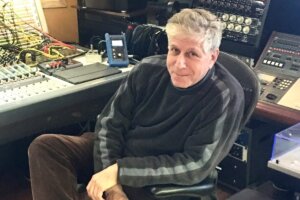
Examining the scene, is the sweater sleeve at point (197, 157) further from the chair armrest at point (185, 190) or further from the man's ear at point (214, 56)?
the man's ear at point (214, 56)

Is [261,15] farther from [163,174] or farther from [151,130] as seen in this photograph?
[163,174]

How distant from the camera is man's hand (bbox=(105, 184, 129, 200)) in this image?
5.27ft

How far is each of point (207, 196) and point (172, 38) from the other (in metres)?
0.59

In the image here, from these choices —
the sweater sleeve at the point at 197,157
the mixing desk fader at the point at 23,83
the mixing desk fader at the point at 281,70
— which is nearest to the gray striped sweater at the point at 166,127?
the sweater sleeve at the point at 197,157

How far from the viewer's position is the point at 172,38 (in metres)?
1.59

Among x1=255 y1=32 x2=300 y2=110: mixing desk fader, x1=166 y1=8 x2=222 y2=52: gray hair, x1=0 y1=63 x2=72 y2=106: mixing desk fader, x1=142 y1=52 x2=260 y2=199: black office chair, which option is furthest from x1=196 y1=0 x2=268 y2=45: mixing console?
x1=0 y1=63 x2=72 y2=106: mixing desk fader

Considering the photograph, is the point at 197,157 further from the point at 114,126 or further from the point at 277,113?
the point at 277,113

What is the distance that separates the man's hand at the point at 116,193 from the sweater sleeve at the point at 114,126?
0.11 meters

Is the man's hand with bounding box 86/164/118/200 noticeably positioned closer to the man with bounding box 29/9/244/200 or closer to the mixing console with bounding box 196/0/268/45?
the man with bounding box 29/9/244/200

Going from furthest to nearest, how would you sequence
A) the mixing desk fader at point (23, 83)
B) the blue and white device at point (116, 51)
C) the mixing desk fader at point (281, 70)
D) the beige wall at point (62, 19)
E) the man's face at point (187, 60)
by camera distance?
1. the beige wall at point (62, 19)
2. the blue and white device at point (116, 51)
3. the mixing desk fader at point (281, 70)
4. the mixing desk fader at point (23, 83)
5. the man's face at point (187, 60)

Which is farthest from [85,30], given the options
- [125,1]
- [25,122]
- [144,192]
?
[144,192]

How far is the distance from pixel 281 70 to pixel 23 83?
125 centimetres

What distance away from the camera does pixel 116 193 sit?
1.61m

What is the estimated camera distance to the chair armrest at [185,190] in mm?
1458
